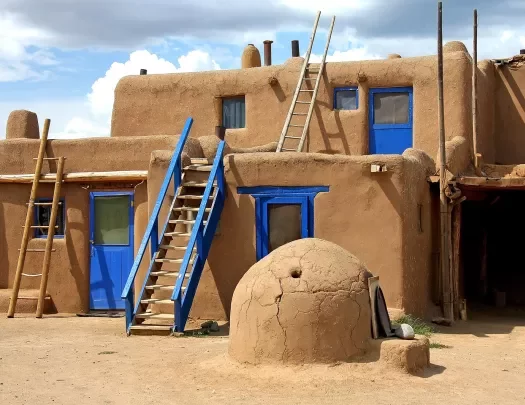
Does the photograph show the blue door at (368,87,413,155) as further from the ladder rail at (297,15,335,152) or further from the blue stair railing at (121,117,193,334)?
the blue stair railing at (121,117,193,334)

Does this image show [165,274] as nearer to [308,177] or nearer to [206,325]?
[206,325]

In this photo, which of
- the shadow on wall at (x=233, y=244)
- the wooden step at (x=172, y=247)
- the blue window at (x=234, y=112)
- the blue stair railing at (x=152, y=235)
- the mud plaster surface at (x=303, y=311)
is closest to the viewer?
the mud plaster surface at (x=303, y=311)

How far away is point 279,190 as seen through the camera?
13727 millimetres

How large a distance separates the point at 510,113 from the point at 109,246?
894 centimetres

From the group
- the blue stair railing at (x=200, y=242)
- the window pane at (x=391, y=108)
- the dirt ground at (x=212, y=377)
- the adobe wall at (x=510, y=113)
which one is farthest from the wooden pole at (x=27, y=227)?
the adobe wall at (x=510, y=113)

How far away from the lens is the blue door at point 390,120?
669 inches

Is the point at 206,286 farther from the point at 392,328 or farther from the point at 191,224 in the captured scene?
the point at 392,328

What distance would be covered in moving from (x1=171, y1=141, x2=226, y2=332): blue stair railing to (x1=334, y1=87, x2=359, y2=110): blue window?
452 centimetres

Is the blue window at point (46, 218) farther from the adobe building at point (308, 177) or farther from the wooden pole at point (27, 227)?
the wooden pole at point (27, 227)

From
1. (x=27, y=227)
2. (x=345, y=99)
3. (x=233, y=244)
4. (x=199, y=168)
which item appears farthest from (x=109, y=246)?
(x=345, y=99)

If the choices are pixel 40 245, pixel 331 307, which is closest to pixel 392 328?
pixel 331 307

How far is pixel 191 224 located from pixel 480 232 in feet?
29.7

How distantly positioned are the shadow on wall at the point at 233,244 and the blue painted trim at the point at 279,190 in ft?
0.33

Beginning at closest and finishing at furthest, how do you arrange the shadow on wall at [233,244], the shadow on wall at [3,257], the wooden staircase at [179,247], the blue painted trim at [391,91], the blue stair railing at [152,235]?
the blue stair railing at [152,235] < the wooden staircase at [179,247] < the shadow on wall at [233,244] < the shadow on wall at [3,257] < the blue painted trim at [391,91]
